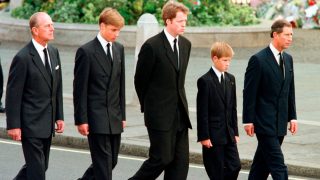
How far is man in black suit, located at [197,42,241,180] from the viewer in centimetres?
984

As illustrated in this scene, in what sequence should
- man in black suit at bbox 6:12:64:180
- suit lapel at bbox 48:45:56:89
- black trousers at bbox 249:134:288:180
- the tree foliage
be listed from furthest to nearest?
the tree foliage → black trousers at bbox 249:134:288:180 → suit lapel at bbox 48:45:56:89 → man in black suit at bbox 6:12:64:180

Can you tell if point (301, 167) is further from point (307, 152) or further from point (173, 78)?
point (173, 78)

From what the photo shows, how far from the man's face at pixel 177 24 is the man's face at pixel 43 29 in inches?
41.1

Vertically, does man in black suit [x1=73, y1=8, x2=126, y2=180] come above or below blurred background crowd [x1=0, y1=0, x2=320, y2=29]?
above

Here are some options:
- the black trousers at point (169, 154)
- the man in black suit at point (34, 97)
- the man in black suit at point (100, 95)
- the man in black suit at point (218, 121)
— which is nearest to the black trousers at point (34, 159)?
the man in black suit at point (34, 97)

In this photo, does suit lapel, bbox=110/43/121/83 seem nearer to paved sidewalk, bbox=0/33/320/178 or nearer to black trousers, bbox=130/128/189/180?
black trousers, bbox=130/128/189/180

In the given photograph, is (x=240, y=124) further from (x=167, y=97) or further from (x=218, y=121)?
(x=167, y=97)

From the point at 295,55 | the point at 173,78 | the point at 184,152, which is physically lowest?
the point at 295,55

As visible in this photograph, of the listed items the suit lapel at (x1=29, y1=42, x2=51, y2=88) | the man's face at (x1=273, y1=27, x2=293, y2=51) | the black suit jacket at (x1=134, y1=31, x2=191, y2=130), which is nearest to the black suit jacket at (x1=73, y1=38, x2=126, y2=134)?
the black suit jacket at (x1=134, y1=31, x2=191, y2=130)

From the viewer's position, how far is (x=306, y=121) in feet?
50.9

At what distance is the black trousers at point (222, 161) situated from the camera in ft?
32.3

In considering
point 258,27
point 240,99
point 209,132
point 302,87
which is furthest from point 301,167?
point 258,27

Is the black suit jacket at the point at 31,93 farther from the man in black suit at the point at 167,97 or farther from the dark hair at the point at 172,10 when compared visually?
the dark hair at the point at 172,10

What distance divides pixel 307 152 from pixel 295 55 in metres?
12.7
